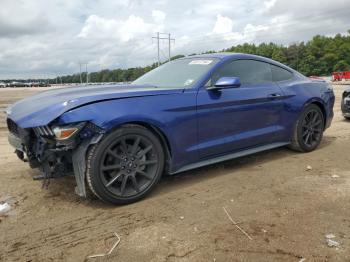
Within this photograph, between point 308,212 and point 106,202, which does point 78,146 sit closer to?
point 106,202

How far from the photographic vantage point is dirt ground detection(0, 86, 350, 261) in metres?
2.71

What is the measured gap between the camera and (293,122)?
5.29m

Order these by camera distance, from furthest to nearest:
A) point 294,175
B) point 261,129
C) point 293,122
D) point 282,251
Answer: point 293,122
point 261,129
point 294,175
point 282,251

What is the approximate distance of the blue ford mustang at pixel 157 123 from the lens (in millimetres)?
3338

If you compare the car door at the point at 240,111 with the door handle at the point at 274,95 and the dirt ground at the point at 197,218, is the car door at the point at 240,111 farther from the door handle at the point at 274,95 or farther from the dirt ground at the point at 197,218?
the dirt ground at the point at 197,218

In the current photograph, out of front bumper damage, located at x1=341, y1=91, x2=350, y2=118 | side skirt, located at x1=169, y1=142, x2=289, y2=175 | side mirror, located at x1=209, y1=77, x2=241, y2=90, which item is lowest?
side skirt, located at x1=169, y1=142, x2=289, y2=175

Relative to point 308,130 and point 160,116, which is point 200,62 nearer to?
point 160,116

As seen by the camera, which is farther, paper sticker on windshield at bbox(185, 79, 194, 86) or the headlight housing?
paper sticker on windshield at bbox(185, 79, 194, 86)

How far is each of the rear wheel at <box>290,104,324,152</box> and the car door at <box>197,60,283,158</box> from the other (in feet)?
1.59

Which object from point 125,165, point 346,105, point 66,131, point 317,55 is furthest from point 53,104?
point 317,55

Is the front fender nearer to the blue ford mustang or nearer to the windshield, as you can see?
the blue ford mustang

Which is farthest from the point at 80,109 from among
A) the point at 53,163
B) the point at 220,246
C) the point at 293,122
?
the point at 293,122

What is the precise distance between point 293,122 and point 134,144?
8.94 ft

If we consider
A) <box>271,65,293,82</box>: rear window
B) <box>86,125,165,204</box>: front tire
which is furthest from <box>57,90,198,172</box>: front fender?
<box>271,65,293,82</box>: rear window
